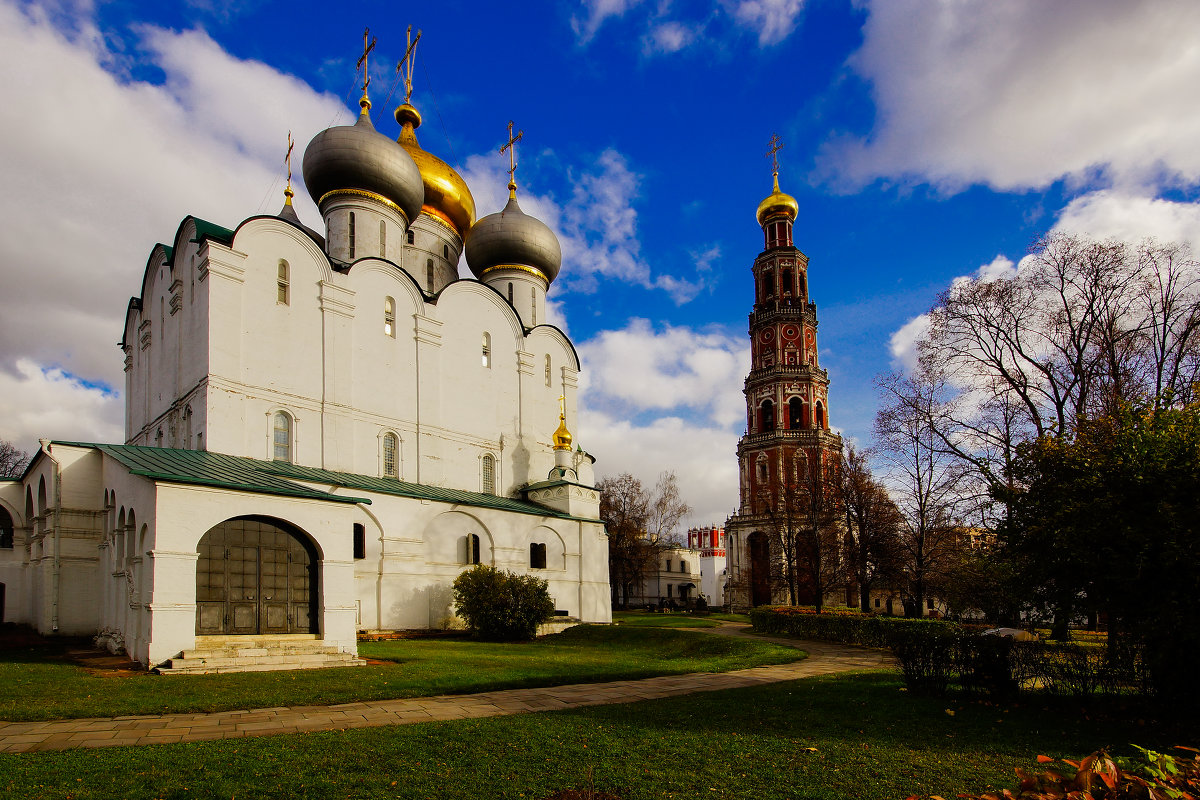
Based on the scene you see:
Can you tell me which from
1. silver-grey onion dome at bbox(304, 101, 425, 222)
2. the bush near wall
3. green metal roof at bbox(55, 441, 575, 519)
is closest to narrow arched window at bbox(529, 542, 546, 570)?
green metal roof at bbox(55, 441, 575, 519)

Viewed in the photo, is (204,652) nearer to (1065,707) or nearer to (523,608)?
(523,608)

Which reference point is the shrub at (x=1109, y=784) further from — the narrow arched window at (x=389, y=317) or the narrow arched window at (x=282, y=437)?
the narrow arched window at (x=389, y=317)

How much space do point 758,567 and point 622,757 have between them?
43.8m

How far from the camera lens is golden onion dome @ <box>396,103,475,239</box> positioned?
32.8 meters

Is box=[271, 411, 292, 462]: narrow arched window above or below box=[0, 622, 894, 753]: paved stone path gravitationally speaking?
above

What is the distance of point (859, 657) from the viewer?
18.2m

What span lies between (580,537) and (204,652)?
16.1m

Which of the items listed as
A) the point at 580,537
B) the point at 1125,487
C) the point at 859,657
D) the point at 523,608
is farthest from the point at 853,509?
the point at 1125,487

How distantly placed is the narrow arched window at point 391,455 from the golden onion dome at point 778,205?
37.4 meters

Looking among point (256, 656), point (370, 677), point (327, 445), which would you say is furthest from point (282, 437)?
point (370, 677)

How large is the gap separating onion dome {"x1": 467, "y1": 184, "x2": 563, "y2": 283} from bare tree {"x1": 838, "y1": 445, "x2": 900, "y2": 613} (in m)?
16.1

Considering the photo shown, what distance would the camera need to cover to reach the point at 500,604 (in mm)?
20875

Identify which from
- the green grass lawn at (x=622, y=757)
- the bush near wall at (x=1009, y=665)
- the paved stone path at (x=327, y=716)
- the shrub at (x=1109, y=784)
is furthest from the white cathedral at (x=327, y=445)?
the shrub at (x=1109, y=784)

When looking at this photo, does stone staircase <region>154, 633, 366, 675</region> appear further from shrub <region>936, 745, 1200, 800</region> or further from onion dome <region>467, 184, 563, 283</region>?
onion dome <region>467, 184, 563, 283</region>
